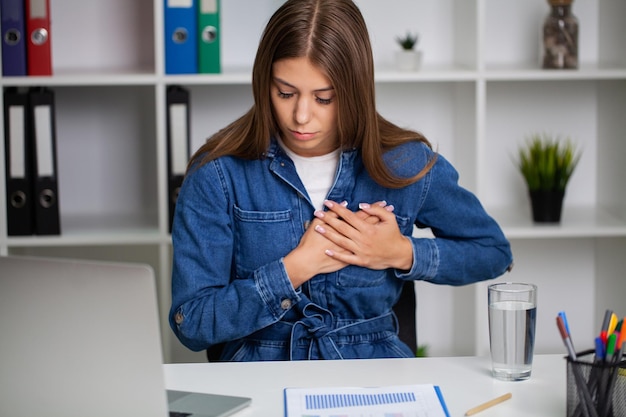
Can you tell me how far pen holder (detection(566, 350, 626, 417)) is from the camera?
1.17m

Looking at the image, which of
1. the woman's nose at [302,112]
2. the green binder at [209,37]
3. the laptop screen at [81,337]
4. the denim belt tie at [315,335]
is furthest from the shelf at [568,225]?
the laptop screen at [81,337]

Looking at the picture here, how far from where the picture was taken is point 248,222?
5.75 feet

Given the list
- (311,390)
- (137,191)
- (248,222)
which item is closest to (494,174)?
(137,191)

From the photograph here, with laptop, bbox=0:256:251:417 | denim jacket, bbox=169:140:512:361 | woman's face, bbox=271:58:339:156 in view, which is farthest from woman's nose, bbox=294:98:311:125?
laptop, bbox=0:256:251:417

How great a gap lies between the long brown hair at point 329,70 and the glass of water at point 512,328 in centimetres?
45

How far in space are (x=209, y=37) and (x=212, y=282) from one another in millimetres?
1063

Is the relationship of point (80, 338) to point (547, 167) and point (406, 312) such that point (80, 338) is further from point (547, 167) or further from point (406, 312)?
point (547, 167)

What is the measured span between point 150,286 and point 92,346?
11 cm

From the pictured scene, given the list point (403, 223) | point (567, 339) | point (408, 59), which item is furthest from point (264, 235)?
point (408, 59)

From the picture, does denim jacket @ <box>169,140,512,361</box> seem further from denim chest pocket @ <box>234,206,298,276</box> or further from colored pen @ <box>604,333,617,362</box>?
colored pen @ <box>604,333,617,362</box>

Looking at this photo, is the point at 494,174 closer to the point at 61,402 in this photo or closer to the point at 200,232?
the point at 200,232

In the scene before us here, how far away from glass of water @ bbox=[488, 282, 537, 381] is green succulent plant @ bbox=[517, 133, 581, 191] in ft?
4.65

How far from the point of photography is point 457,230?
185 centimetres

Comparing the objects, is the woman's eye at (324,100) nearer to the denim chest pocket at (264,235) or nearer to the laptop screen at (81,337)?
the denim chest pocket at (264,235)
